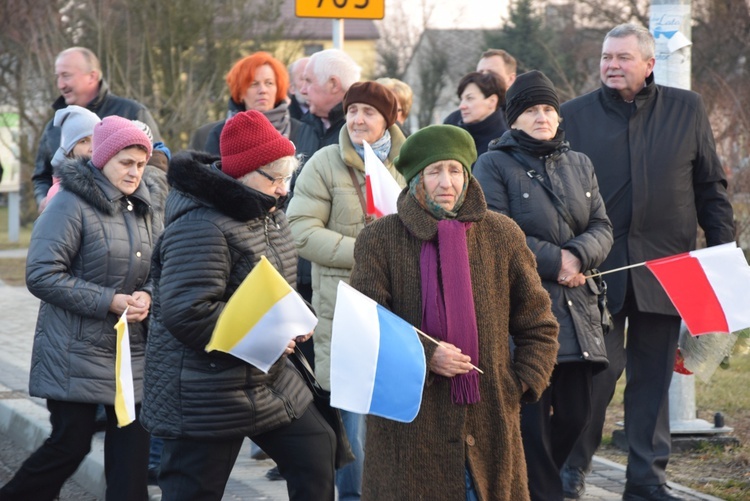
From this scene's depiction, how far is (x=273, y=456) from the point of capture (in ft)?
15.3

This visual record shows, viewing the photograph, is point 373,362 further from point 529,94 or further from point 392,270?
point 529,94

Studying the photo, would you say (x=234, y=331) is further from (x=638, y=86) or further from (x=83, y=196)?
(x=638, y=86)

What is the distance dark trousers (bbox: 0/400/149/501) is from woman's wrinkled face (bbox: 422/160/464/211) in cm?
197

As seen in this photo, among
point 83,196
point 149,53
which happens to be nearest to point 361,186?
point 83,196

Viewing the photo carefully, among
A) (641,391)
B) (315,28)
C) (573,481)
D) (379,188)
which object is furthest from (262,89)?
(315,28)

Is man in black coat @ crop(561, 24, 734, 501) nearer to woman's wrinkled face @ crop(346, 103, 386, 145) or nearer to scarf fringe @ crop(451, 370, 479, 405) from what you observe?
woman's wrinkled face @ crop(346, 103, 386, 145)

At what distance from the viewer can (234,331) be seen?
4.23 metres

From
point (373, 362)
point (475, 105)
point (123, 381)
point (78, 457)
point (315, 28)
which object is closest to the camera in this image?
point (373, 362)

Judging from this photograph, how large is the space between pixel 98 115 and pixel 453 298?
15.2 ft

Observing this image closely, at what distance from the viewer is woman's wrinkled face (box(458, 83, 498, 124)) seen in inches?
284

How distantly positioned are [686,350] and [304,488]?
2624mm

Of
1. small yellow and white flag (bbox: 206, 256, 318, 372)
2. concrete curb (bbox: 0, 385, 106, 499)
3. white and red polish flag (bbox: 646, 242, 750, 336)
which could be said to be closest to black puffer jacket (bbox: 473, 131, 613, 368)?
white and red polish flag (bbox: 646, 242, 750, 336)

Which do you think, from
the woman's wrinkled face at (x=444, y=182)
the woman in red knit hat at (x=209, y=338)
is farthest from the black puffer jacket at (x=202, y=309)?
the woman's wrinkled face at (x=444, y=182)

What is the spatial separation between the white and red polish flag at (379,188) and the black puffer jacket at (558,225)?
410 millimetres
